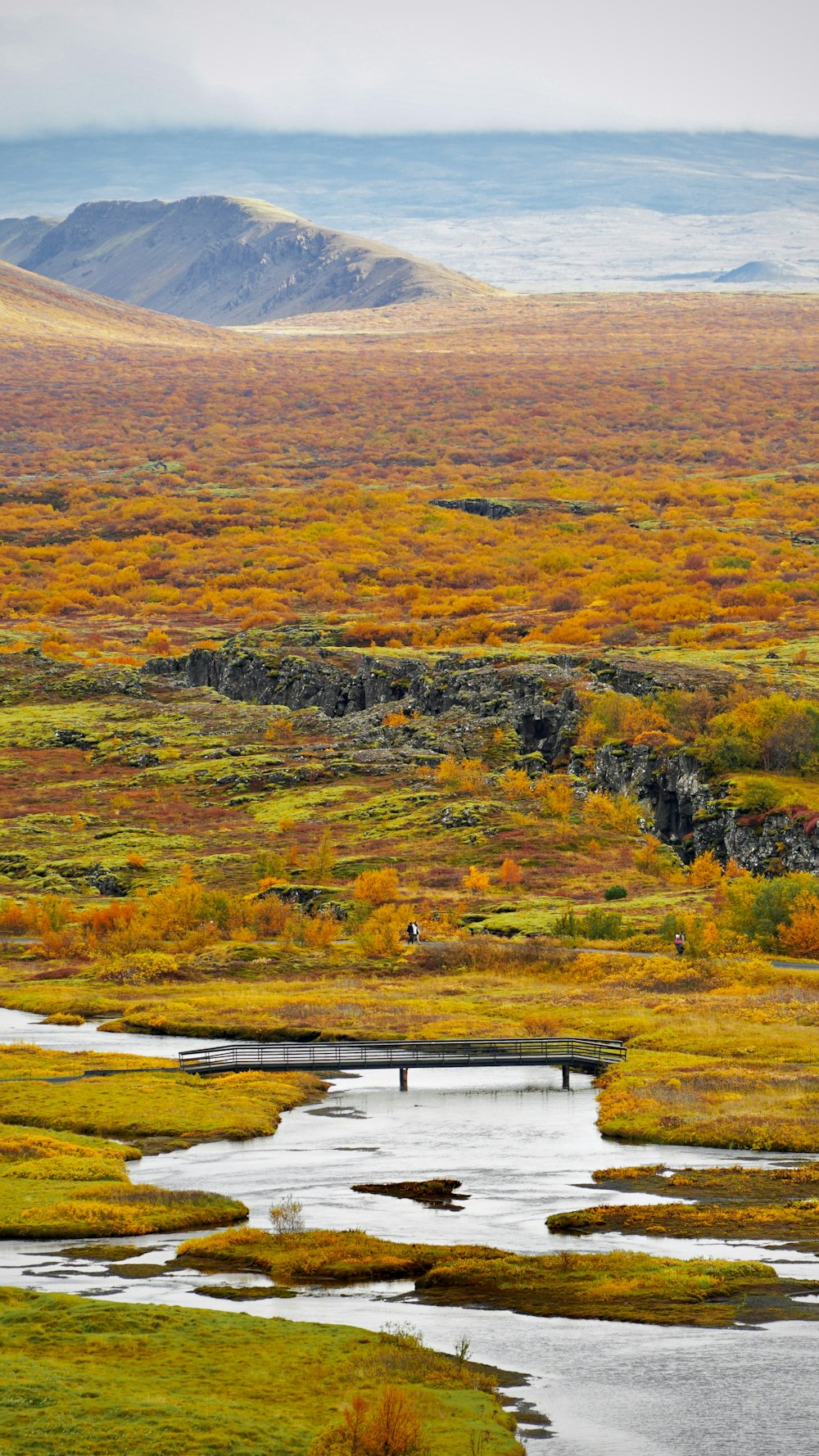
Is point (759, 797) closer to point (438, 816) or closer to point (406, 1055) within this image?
point (438, 816)

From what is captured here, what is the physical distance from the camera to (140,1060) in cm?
6425

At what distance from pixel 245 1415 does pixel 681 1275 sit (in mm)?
11933

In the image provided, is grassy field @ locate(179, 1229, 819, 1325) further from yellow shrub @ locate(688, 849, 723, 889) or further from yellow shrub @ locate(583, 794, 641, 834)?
yellow shrub @ locate(583, 794, 641, 834)

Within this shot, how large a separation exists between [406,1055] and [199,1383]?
3413cm

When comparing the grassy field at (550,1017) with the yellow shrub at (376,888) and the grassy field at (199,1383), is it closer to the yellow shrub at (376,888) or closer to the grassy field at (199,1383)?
the yellow shrub at (376,888)

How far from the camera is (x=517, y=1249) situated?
38188mm

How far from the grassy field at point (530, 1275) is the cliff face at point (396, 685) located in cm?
8917

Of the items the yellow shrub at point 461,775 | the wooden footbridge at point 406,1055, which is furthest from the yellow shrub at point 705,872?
the wooden footbridge at point 406,1055

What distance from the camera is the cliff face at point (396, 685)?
5157 inches

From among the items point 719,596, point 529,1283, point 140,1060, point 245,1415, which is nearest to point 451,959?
point 140,1060

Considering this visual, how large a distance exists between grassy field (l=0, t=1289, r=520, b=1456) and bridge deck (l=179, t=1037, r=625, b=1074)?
29013 mm

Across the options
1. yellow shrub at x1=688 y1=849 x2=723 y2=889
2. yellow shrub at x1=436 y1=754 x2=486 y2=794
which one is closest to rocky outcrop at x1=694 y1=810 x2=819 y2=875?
yellow shrub at x1=688 y1=849 x2=723 y2=889

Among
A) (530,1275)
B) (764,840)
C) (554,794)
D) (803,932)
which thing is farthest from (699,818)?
(530,1275)

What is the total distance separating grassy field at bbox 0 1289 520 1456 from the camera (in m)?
24.9
